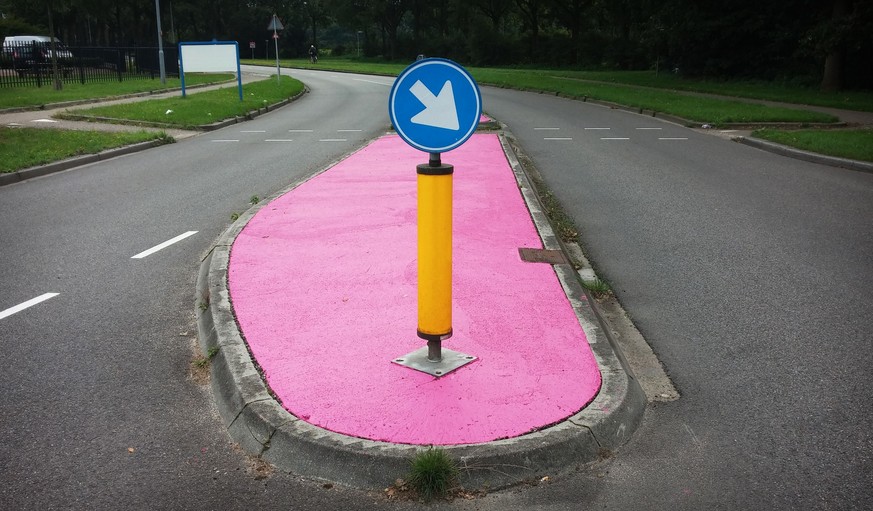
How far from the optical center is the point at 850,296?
589cm

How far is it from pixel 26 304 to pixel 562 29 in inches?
3035

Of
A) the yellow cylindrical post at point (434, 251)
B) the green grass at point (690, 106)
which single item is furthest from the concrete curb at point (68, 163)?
the green grass at point (690, 106)

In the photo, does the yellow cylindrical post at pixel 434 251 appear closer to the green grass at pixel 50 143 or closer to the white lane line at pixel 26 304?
the white lane line at pixel 26 304

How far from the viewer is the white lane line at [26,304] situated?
553 cm

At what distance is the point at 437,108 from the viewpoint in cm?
387

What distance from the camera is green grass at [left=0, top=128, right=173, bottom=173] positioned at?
12.4m

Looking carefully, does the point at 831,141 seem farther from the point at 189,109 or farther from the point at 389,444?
the point at 189,109

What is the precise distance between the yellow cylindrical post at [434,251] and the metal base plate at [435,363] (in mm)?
63

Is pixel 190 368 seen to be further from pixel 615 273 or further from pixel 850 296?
pixel 850 296

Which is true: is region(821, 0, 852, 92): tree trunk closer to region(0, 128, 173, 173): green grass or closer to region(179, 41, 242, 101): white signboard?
region(179, 41, 242, 101): white signboard

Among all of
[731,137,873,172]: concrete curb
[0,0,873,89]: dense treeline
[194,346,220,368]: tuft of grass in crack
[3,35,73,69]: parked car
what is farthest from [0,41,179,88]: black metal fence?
[194,346,220,368]: tuft of grass in crack

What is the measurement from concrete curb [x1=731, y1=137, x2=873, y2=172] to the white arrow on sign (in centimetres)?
1056

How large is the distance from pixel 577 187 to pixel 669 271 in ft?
13.7

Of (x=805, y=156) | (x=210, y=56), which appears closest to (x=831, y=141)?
(x=805, y=156)
